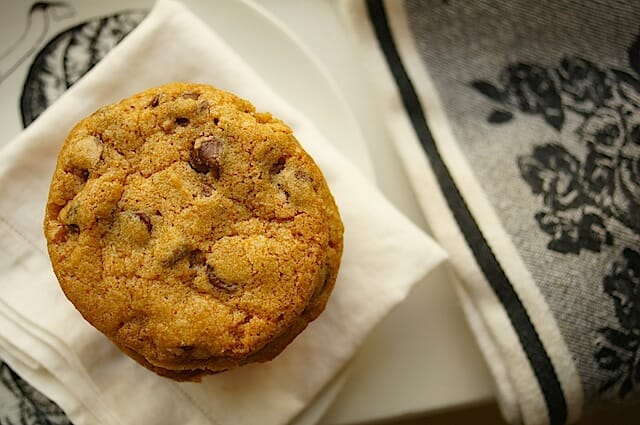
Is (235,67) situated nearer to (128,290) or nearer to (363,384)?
(128,290)

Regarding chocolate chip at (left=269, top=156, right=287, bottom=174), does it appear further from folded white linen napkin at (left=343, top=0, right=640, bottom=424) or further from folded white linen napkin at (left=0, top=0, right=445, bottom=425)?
folded white linen napkin at (left=343, top=0, right=640, bottom=424)

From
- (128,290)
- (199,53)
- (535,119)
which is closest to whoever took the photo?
(128,290)

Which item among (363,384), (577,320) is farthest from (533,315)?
(363,384)

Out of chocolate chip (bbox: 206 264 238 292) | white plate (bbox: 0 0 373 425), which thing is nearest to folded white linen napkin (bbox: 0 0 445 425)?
white plate (bbox: 0 0 373 425)

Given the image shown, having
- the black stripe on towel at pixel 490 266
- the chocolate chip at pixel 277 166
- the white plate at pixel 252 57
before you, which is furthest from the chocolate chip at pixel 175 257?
the black stripe on towel at pixel 490 266

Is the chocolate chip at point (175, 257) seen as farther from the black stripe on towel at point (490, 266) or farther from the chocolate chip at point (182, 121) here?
the black stripe on towel at point (490, 266)

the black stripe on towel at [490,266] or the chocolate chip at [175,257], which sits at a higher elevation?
the chocolate chip at [175,257]
